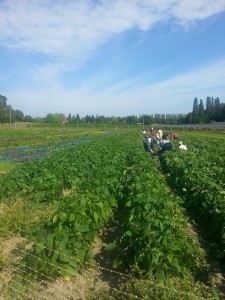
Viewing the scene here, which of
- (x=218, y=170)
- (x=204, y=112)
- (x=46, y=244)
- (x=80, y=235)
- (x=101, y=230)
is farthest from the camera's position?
(x=204, y=112)

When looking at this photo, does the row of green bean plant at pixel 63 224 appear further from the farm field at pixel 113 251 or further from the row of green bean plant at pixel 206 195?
the row of green bean plant at pixel 206 195

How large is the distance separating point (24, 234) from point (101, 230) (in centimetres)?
150

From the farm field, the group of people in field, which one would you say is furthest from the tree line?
the farm field

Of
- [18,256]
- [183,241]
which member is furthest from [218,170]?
[18,256]

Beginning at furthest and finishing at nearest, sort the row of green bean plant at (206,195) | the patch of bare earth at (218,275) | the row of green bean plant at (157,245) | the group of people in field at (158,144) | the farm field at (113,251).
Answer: the group of people in field at (158,144), the row of green bean plant at (206,195), the patch of bare earth at (218,275), the row of green bean plant at (157,245), the farm field at (113,251)

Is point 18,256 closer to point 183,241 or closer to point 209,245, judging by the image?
point 183,241

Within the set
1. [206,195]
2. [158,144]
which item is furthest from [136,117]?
[206,195]

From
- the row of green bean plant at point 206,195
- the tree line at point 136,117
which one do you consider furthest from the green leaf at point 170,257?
the tree line at point 136,117

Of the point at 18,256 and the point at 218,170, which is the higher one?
the point at 218,170

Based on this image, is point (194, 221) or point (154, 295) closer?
point (154, 295)

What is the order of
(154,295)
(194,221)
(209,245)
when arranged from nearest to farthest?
(154,295) → (209,245) → (194,221)

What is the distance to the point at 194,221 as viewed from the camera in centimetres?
713

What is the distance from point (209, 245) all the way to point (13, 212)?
150 inches

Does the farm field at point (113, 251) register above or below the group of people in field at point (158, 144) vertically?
below
